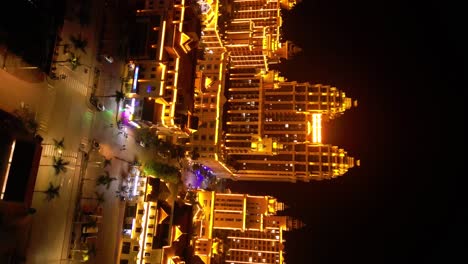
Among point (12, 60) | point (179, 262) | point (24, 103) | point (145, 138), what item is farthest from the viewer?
point (179, 262)

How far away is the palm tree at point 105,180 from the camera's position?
95.5ft

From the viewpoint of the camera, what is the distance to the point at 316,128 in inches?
2501

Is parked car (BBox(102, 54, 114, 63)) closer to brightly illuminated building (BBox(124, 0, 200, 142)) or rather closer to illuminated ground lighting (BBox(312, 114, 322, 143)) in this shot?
brightly illuminated building (BBox(124, 0, 200, 142))

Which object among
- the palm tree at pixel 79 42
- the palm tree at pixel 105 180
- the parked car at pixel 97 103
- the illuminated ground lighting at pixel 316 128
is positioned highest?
the illuminated ground lighting at pixel 316 128

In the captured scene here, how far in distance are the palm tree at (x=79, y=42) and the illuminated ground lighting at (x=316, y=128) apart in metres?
43.7

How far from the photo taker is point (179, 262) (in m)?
40.1

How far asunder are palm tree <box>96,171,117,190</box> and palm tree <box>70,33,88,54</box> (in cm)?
1000

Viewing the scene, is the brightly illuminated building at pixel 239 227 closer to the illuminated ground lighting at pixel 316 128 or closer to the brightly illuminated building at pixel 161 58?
the illuminated ground lighting at pixel 316 128

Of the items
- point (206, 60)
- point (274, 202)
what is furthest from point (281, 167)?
point (206, 60)

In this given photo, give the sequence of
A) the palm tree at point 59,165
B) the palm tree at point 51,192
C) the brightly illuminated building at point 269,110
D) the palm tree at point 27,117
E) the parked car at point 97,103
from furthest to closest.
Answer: the brightly illuminated building at point 269,110 < the parked car at point 97,103 < the palm tree at point 59,165 < the palm tree at point 51,192 < the palm tree at point 27,117

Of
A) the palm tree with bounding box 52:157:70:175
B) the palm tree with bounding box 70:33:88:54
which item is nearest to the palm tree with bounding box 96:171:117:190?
the palm tree with bounding box 52:157:70:175

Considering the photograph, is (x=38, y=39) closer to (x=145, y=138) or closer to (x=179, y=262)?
A: (x=145, y=138)

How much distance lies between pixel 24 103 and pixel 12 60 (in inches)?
113

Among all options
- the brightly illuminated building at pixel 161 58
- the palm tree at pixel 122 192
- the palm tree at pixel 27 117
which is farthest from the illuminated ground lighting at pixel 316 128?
the palm tree at pixel 27 117
